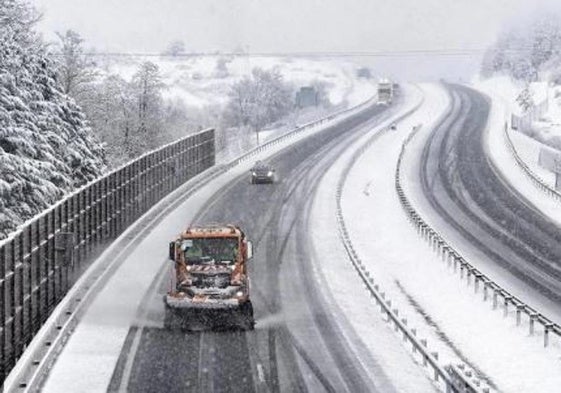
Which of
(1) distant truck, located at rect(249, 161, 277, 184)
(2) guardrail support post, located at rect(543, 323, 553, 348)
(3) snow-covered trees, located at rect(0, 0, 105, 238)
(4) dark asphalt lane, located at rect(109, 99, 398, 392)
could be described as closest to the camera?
(4) dark asphalt lane, located at rect(109, 99, 398, 392)

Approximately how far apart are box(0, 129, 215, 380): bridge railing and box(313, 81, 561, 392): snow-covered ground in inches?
321

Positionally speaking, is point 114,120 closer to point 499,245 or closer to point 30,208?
point 30,208

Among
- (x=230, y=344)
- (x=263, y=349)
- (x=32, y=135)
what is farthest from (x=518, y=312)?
(x=32, y=135)

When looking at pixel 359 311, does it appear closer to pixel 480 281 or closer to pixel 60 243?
pixel 480 281

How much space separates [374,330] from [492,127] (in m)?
74.4

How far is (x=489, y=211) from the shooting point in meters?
49.1

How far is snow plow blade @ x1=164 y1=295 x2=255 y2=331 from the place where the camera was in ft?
80.4

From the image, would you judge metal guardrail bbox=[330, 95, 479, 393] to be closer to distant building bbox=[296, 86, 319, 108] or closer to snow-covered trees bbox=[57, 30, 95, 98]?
snow-covered trees bbox=[57, 30, 95, 98]

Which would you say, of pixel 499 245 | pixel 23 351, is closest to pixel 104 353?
pixel 23 351

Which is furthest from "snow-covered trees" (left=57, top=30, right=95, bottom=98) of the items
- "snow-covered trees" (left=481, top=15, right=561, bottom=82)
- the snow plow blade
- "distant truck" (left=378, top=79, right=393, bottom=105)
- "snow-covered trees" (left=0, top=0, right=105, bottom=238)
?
A: "snow-covered trees" (left=481, top=15, right=561, bottom=82)

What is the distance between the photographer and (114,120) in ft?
304

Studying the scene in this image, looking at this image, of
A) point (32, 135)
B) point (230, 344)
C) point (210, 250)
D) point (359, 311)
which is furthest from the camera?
point (32, 135)

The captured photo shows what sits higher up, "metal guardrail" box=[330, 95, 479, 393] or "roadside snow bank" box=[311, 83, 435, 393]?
"metal guardrail" box=[330, 95, 479, 393]

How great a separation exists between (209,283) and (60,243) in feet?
14.2
